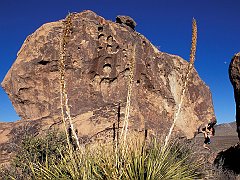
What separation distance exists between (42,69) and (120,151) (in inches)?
227

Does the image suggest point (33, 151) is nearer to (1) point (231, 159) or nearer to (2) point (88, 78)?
(2) point (88, 78)

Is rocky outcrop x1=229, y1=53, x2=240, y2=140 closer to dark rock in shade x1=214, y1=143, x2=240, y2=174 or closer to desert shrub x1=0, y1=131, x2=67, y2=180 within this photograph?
dark rock in shade x1=214, y1=143, x2=240, y2=174

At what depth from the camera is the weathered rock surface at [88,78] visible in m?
11.3

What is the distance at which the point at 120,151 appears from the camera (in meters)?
6.87

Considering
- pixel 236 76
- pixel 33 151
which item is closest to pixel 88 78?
pixel 33 151

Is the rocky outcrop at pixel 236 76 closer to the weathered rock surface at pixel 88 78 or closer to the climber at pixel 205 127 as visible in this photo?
the climber at pixel 205 127

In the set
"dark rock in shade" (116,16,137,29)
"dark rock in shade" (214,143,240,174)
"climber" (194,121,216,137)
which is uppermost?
"dark rock in shade" (116,16,137,29)

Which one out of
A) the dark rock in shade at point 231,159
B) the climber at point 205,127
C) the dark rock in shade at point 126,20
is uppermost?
the dark rock in shade at point 126,20

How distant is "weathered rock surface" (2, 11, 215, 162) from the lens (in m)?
11.3

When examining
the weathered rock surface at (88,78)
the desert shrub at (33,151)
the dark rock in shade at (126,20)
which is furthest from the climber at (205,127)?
the desert shrub at (33,151)

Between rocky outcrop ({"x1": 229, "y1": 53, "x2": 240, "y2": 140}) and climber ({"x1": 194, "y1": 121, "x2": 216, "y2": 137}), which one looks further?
rocky outcrop ({"x1": 229, "y1": 53, "x2": 240, "y2": 140})

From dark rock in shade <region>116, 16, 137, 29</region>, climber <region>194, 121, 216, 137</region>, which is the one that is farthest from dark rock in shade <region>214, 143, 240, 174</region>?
dark rock in shade <region>116, 16, 137, 29</region>

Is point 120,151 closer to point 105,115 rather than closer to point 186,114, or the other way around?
point 105,115

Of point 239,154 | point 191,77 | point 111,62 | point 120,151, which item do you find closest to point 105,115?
point 111,62
